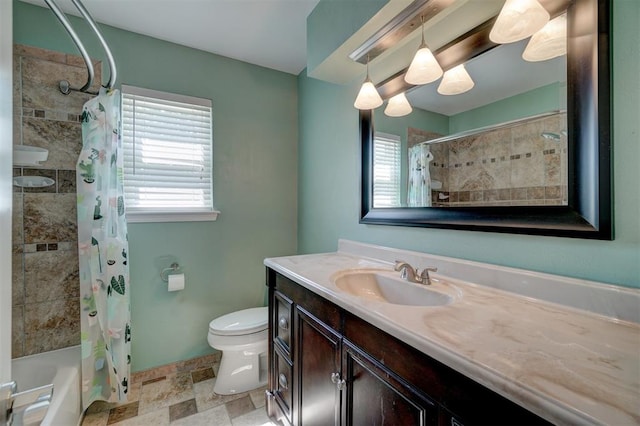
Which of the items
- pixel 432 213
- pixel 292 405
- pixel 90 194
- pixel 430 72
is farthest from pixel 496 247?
pixel 90 194

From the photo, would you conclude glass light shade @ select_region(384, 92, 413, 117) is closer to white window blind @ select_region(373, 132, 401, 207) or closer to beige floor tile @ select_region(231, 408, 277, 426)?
white window blind @ select_region(373, 132, 401, 207)

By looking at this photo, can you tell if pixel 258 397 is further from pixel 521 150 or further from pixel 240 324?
pixel 521 150

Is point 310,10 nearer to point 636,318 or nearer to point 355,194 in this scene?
point 355,194

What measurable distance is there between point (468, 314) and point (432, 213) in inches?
22.4

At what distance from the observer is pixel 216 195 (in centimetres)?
214

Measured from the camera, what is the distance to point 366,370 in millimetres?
843

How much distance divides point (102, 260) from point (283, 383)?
129 cm

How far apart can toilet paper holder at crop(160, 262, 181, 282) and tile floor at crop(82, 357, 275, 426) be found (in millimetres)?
675

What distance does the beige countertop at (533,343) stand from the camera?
427mm

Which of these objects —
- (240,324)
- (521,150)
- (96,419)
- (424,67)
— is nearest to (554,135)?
(521,150)

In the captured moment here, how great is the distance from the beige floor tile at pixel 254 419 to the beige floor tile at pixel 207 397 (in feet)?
0.63

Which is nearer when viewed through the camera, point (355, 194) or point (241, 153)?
point (355, 194)

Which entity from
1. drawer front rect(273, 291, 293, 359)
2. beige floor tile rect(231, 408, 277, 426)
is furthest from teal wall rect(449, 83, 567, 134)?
beige floor tile rect(231, 408, 277, 426)

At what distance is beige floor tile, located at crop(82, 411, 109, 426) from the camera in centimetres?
156
